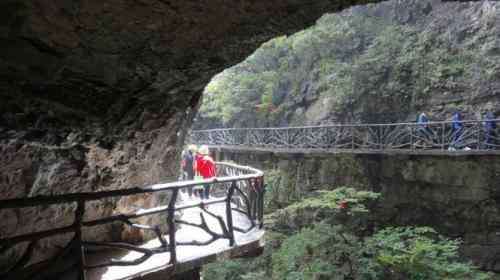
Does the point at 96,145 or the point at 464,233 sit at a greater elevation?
the point at 96,145

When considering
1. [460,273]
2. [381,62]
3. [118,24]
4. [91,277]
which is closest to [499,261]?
[460,273]

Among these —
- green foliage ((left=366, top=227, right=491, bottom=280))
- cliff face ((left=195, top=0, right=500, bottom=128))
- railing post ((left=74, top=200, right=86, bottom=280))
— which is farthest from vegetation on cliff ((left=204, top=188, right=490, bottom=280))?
cliff face ((left=195, top=0, right=500, bottom=128))

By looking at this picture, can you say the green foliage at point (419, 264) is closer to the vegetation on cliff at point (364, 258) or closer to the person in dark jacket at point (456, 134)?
the vegetation on cliff at point (364, 258)

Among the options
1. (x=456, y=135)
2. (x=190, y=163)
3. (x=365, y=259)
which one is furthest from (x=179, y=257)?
(x=456, y=135)

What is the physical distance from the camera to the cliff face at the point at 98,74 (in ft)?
7.46

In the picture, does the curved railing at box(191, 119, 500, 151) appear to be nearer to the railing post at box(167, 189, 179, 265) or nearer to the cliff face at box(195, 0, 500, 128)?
the cliff face at box(195, 0, 500, 128)

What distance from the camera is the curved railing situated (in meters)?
11.2

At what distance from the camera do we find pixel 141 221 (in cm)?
571

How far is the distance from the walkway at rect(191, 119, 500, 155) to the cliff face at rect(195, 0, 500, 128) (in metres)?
1.41

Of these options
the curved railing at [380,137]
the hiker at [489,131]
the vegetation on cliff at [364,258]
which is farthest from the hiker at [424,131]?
the vegetation on cliff at [364,258]

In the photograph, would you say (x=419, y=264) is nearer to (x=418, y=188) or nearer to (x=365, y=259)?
(x=365, y=259)

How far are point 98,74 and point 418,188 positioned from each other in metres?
11.8

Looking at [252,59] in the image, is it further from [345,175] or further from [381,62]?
[345,175]

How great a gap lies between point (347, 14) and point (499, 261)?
13386mm
